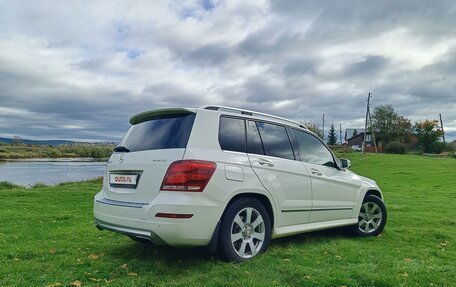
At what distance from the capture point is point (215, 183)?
4.01m

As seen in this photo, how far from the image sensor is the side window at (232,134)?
4.40 metres

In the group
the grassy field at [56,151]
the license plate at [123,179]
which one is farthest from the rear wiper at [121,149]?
the grassy field at [56,151]

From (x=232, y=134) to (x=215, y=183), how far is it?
763 millimetres

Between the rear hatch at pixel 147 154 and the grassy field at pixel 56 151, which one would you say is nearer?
the rear hatch at pixel 147 154

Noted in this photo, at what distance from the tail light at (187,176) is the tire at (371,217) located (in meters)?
3.29

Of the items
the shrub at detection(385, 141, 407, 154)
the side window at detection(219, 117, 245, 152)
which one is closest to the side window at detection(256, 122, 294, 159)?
the side window at detection(219, 117, 245, 152)

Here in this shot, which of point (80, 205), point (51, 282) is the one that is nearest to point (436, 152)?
point (80, 205)

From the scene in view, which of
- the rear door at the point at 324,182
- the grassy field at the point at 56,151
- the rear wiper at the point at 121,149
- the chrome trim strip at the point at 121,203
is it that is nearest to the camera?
the chrome trim strip at the point at 121,203

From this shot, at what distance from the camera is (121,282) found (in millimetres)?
3756

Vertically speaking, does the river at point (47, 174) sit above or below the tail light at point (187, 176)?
below

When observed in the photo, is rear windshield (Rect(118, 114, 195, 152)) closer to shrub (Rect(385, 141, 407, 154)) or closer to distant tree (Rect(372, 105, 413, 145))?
shrub (Rect(385, 141, 407, 154))

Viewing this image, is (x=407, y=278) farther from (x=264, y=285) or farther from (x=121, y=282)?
(x=121, y=282)

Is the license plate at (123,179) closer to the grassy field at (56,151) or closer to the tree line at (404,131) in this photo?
the grassy field at (56,151)

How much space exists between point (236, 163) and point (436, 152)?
230 ft
